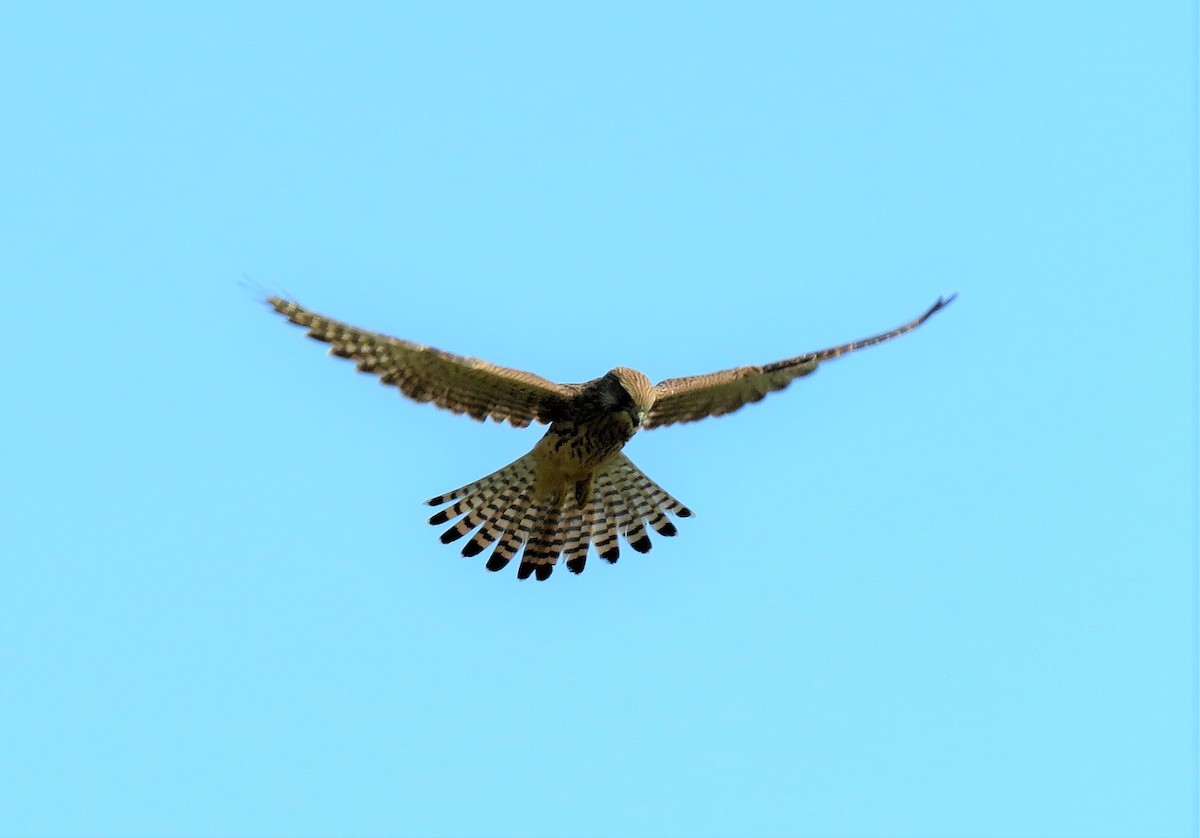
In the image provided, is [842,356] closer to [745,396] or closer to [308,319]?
[745,396]

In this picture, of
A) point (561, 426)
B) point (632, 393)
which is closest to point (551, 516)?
point (561, 426)

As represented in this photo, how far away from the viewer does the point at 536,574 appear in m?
16.0

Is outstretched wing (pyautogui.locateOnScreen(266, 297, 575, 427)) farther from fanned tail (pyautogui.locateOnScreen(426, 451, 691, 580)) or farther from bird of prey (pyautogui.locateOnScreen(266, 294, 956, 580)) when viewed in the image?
fanned tail (pyautogui.locateOnScreen(426, 451, 691, 580))

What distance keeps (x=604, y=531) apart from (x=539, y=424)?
4.51 ft

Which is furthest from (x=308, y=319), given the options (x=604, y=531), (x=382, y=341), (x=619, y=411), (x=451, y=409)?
(x=604, y=531)

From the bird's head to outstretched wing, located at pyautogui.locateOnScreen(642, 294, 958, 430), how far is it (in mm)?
393

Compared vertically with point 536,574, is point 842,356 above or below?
above

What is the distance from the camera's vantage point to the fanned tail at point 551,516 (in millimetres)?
15914

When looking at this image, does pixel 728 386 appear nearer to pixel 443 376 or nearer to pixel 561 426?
pixel 561 426

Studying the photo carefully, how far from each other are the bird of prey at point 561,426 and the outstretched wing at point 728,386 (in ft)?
0.04

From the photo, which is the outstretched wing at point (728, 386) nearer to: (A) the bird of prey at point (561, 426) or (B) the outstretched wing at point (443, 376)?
(A) the bird of prey at point (561, 426)

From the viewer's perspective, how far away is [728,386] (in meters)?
15.7

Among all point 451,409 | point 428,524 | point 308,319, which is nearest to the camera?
point 308,319

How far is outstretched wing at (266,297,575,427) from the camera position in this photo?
13.9 meters
